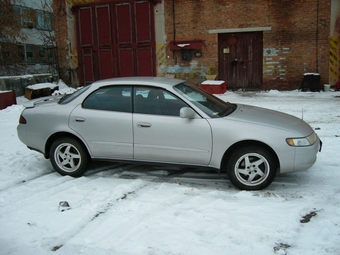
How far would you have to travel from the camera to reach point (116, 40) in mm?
18469

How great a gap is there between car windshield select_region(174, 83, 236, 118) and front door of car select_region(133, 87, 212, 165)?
193 millimetres

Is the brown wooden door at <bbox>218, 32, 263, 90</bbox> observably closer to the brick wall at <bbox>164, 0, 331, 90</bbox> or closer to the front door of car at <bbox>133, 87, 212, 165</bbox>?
the brick wall at <bbox>164, 0, 331, 90</bbox>

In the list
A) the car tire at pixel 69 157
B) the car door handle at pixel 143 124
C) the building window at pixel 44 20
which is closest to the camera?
the car door handle at pixel 143 124

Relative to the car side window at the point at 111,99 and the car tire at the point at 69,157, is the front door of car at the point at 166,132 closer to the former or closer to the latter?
the car side window at the point at 111,99

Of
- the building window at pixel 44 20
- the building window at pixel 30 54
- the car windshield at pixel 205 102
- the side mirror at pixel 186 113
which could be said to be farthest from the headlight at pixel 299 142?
the building window at pixel 30 54

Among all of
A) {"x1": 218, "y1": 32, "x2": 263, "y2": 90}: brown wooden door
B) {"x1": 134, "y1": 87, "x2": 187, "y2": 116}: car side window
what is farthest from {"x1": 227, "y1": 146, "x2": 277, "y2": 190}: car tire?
{"x1": 218, "y1": 32, "x2": 263, "y2": 90}: brown wooden door

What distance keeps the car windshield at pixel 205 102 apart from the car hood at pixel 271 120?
0.17m

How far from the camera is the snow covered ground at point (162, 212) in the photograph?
3.49 meters

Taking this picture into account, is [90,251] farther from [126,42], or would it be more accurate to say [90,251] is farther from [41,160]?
[126,42]

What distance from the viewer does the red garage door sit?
1786cm

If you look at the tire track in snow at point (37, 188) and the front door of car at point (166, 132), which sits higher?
the front door of car at point (166, 132)

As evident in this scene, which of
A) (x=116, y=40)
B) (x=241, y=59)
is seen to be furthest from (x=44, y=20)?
(x=241, y=59)

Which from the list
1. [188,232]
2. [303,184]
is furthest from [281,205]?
[188,232]

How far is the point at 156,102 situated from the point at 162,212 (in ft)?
5.75
